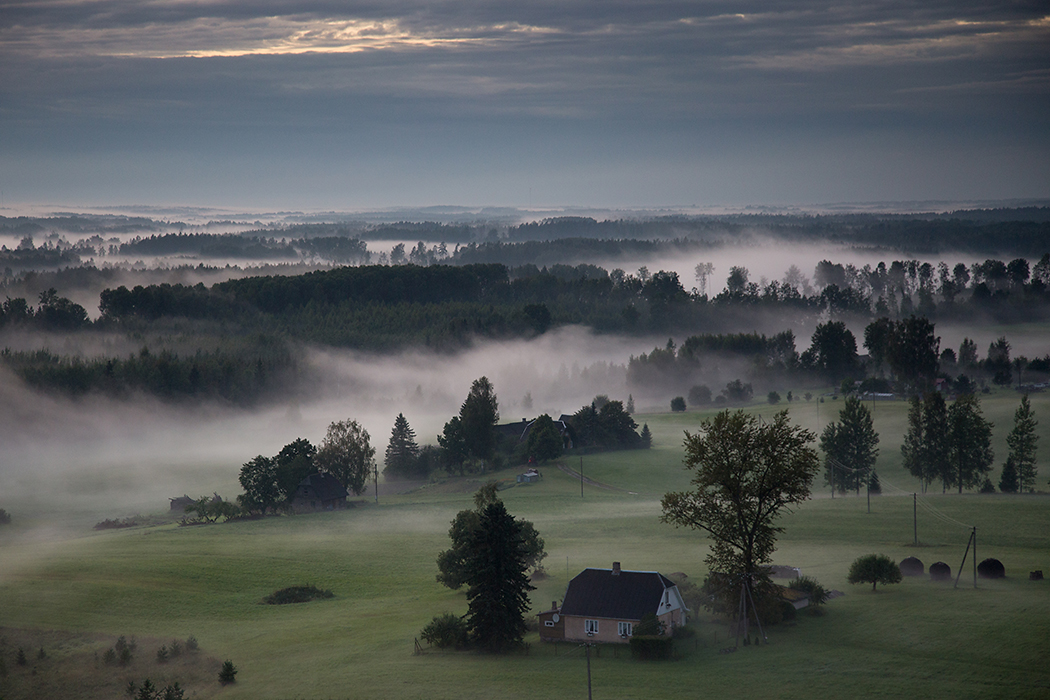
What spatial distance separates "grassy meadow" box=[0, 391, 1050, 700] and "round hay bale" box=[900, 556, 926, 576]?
2057 mm

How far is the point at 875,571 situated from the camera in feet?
179

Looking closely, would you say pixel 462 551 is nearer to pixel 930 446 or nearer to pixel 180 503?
pixel 180 503

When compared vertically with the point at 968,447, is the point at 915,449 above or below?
below

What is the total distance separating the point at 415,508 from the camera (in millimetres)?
92312

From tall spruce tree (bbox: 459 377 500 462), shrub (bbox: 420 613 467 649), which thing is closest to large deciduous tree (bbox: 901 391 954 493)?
tall spruce tree (bbox: 459 377 500 462)

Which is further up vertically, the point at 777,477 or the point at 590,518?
the point at 777,477

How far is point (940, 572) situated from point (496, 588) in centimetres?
2702

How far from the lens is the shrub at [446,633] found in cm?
4825

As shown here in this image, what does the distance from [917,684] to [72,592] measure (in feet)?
163

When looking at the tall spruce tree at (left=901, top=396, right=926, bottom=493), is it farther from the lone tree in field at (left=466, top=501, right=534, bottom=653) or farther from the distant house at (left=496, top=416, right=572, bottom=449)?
the lone tree in field at (left=466, top=501, right=534, bottom=653)

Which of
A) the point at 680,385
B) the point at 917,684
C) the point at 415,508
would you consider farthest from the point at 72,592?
the point at 680,385

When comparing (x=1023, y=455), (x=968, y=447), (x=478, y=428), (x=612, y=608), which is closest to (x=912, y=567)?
(x=612, y=608)

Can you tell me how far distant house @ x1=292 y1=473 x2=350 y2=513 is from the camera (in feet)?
320

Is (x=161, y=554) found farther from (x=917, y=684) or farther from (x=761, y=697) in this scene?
(x=917, y=684)
